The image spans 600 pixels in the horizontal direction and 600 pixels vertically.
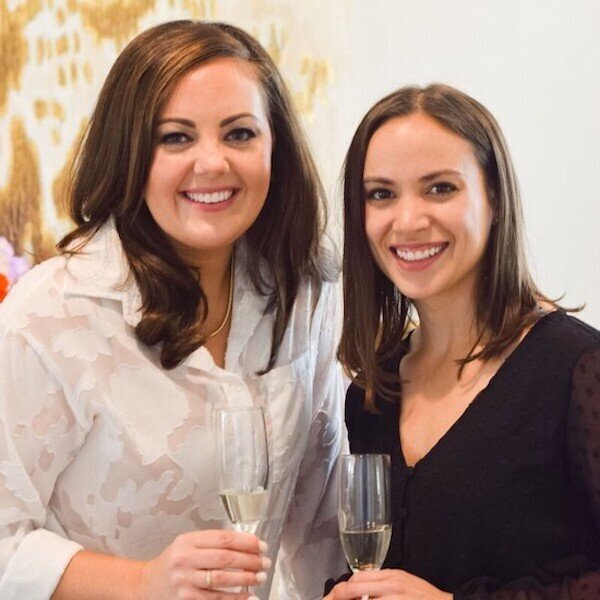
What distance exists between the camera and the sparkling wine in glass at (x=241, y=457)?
187cm

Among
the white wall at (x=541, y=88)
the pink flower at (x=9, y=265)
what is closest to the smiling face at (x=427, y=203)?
the white wall at (x=541, y=88)

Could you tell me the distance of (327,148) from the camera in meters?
3.90

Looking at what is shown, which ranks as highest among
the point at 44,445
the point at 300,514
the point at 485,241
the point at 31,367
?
the point at 485,241

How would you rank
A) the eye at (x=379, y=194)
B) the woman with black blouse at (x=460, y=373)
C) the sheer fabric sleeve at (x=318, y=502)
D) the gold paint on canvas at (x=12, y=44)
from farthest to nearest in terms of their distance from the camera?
the gold paint on canvas at (x=12, y=44)
the sheer fabric sleeve at (x=318, y=502)
the eye at (x=379, y=194)
the woman with black blouse at (x=460, y=373)

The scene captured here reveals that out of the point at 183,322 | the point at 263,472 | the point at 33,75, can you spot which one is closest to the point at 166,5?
the point at 33,75

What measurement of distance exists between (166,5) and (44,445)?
77.8 inches

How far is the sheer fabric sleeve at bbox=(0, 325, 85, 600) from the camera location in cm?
211

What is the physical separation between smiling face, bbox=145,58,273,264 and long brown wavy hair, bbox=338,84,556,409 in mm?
198

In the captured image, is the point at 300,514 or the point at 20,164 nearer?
the point at 300,514

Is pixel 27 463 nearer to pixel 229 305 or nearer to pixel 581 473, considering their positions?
pixel 229 305

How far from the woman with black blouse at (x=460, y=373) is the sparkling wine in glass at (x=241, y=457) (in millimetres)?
204

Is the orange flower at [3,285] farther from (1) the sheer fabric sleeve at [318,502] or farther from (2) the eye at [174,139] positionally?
(2) the eye at [174,139]

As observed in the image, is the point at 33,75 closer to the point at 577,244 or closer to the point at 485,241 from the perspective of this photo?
the point at 577,244

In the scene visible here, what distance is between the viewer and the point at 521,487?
1.97m
